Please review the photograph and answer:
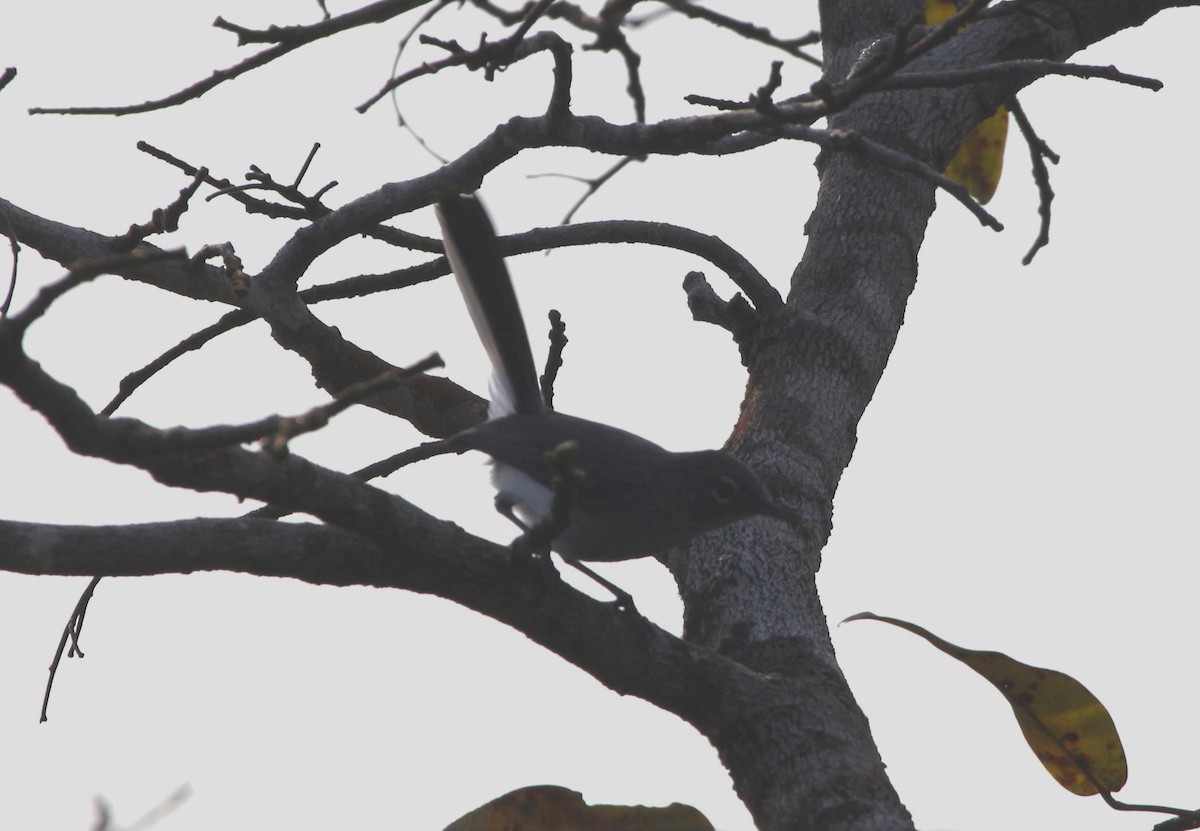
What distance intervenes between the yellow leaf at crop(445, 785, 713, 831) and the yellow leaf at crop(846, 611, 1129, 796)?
3.53 ft

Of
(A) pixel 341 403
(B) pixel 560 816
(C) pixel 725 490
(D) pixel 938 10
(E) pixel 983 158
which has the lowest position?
(B) pixel 560 816

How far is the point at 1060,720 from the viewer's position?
13.2 feet

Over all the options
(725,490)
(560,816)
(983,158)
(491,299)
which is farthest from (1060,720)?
(983,158)

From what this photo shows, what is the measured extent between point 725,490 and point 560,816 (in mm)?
1332

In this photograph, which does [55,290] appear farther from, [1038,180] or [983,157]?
[983,157]

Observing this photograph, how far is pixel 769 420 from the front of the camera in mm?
4953

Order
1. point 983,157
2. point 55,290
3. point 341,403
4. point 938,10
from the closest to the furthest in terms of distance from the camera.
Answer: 1. point 55,290
2. point 341,403
3. point 938,10
4. point 983,157

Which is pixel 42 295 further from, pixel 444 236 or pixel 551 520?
pixel 444 236

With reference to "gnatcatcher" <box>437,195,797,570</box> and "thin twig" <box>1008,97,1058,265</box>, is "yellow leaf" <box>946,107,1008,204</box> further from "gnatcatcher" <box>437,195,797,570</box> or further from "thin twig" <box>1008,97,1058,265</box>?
"gnatcatcher" <box>437,195,797,570</box>

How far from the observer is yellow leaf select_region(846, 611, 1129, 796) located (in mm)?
3998

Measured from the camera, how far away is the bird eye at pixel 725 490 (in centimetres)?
435

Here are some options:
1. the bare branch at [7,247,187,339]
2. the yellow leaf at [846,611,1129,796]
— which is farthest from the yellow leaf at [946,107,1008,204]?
the bare branch at [7,247,187,339]

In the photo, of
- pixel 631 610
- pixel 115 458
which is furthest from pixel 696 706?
pixel 115 458

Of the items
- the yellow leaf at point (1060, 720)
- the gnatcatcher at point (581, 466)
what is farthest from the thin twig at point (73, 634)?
the yellow leaf at point (1060, 720)
